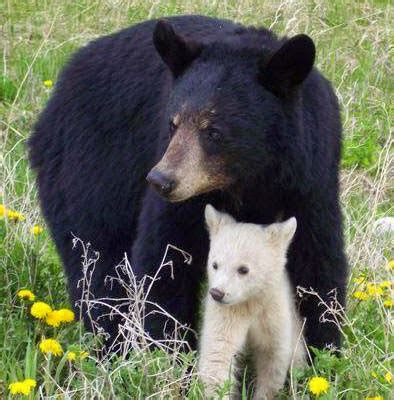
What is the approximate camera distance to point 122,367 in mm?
4703

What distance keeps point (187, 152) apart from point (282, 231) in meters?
0.48

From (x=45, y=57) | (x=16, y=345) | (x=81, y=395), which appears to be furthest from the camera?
(x=45, y=57)

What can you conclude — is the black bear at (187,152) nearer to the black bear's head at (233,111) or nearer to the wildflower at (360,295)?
the black bear's head at (233,111)

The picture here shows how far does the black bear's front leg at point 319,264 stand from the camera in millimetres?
5043

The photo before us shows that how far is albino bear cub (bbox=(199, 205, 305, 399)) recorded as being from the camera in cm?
461

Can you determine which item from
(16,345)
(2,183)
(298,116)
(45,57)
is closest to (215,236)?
(298,116)

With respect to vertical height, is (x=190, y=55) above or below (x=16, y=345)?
above

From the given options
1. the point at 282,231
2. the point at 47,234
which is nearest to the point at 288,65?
the point at 282,231

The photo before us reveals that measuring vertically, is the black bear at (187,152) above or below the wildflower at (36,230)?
above

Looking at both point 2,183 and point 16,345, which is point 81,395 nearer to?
point 16,345

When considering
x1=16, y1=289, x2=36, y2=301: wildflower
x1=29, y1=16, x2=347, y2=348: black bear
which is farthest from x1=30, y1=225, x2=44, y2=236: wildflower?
x1=16, y1=289, x2=36, y2=301: wildflower

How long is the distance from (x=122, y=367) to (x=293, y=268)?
0.90 m

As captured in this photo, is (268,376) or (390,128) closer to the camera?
(268,376)

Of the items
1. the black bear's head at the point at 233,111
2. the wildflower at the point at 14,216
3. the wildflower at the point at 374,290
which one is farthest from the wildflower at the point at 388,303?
the wildflower at the point at 14,216
